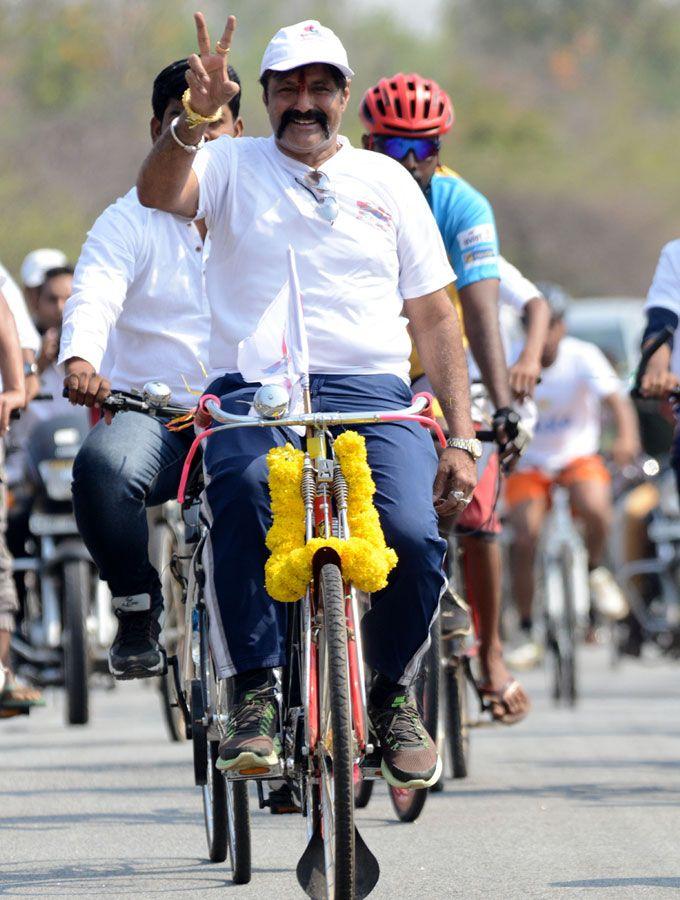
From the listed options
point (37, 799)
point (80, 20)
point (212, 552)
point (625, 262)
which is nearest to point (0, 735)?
point (37, 799)

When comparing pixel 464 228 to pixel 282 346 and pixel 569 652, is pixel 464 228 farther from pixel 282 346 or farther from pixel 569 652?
pixel 569 652

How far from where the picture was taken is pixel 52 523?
11422 millimetres

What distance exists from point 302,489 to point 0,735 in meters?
6.45

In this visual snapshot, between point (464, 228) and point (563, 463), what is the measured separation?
5.80 m

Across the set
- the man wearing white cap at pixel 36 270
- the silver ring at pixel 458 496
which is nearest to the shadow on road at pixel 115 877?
the silver ring at pixel 458 496

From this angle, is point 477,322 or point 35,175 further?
point 35,175

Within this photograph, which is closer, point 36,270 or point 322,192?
point 322,192

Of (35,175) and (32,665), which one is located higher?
(35,175)

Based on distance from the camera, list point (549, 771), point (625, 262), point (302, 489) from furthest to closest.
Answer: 1. point (625, 262)
2. point (549, 771)
3. point (302, 489)

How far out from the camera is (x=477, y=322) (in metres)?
8.73

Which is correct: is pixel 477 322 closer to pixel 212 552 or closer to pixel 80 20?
pixel 212 552

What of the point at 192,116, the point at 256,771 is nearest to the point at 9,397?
the point at 192,116

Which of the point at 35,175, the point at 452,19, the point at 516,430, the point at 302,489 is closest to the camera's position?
the point at 302,489

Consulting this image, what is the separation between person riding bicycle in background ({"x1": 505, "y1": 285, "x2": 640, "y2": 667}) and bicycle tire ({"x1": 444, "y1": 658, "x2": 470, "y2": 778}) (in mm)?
4606
